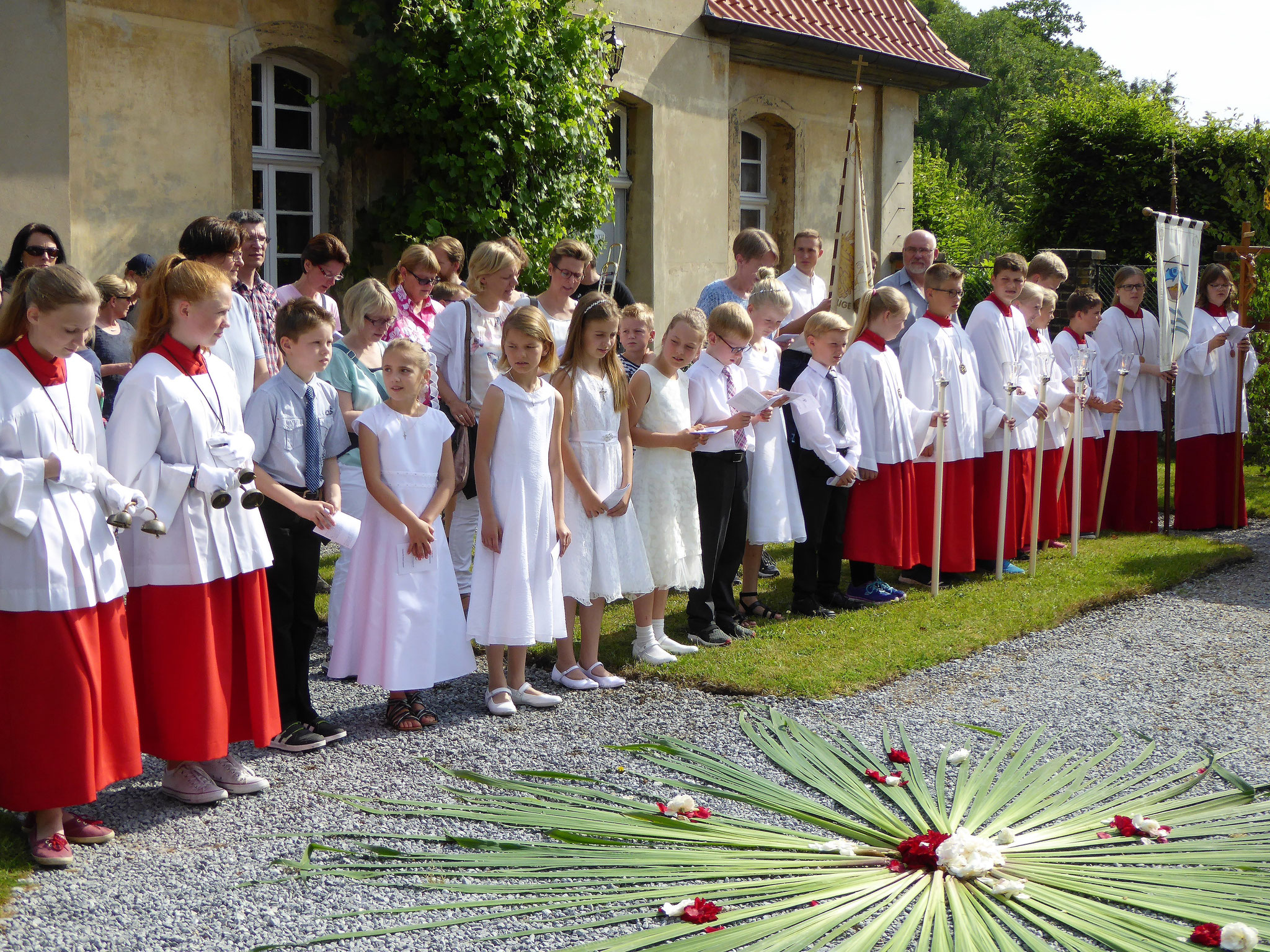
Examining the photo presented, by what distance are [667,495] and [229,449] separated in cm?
268

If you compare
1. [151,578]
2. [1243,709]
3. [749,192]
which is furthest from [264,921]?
[749,192]

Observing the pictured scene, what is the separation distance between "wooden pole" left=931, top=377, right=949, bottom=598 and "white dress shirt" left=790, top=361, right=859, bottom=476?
623 millimetres

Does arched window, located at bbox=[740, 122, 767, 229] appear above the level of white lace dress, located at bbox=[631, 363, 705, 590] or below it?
above

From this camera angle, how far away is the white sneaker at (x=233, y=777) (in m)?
4.59

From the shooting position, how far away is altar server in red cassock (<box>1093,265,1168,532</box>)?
10.4 metres

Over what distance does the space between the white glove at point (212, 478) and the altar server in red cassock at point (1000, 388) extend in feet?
18.6

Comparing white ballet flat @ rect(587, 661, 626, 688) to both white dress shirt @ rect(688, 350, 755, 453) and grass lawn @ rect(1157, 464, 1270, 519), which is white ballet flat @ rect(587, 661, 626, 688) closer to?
white dress shirt @ rect(688, 350, 755, 453)

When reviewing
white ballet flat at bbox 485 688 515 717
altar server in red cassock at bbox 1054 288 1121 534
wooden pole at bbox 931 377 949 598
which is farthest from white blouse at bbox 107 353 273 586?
altar server in red cassock at bbox 1054 288 1121 534

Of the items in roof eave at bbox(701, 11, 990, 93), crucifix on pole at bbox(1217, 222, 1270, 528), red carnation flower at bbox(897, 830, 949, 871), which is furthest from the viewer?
roof eave at bbox(701, 11, 990, 93)

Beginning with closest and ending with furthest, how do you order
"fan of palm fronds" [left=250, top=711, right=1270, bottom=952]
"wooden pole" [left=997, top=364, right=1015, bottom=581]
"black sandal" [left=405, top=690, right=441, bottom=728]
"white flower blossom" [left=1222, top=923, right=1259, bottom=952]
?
"white flower blossom" [left=1222, top=923, right=1259, bottom=952]
"fan of palm fronds" [left=250, top=711, right=1270, bottom=952]
"black sandal" [left=405, top=690, right=441, bottom=728]
"wooden pole" [left=997, top=364, right=1015, bottom=581]

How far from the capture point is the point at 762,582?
8367mm

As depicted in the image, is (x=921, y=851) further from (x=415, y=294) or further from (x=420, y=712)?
(x=415, y=294)

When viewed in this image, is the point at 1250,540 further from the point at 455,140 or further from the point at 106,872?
the point at 106,872

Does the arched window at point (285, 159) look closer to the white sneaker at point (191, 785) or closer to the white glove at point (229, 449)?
the white glove at point (229, 449)
